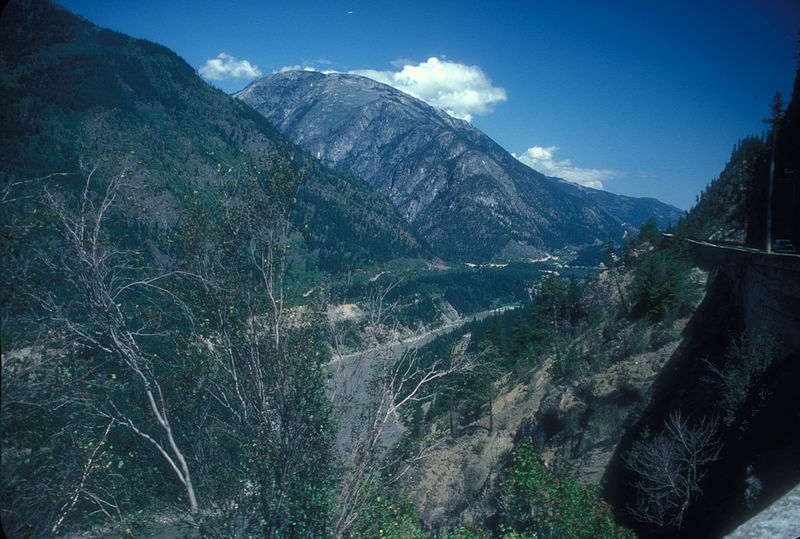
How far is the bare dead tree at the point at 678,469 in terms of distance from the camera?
997 centimetres

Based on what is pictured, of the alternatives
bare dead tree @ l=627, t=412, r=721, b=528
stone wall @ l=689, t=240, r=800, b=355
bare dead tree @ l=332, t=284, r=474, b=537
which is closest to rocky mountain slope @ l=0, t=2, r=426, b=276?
→ stone wall @ l=689, t=240, r=800, b=355

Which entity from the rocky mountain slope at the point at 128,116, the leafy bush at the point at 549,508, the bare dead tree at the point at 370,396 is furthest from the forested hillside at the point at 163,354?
the rocky mountain slope at the point at 128,116

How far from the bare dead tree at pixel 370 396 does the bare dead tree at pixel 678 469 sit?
666 centimetres

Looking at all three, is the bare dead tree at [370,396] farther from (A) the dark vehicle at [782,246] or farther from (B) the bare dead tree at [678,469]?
(A) the dark vehicle at [782,246]

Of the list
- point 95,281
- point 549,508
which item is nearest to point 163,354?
point 95,281

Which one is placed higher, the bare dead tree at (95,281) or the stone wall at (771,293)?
the stone wall at (771,293)

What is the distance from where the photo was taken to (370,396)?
28.8ft

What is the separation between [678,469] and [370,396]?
349 inches

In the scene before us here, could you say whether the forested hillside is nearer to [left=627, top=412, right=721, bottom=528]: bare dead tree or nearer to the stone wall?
[left=627, top=412, right=721, bottom=528]: bare dead tree

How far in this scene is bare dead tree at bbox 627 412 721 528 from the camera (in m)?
9.97

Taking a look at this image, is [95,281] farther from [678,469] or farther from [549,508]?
[678,469]

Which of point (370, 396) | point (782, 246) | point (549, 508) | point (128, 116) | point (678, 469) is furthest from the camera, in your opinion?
point (128, 116)

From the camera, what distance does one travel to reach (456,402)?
32.6 metres

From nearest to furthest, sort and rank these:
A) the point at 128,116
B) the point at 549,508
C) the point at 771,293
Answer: the point at 549,508, the point at 771,293, the point at 128,116
